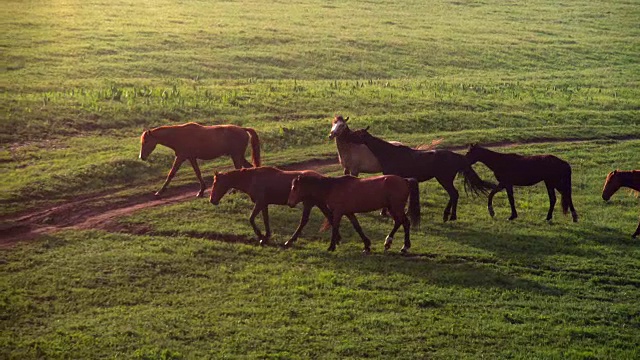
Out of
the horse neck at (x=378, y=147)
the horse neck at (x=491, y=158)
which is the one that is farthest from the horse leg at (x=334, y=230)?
the horse neck at (x=491, y=158)

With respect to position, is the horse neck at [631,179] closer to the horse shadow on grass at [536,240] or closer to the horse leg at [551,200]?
the horse shadow on grass at [536,240]

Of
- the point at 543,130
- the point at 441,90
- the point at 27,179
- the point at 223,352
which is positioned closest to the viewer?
the point at 223,352

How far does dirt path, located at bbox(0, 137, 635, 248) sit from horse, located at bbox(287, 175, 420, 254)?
4227mm

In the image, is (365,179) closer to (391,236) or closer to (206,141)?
(391,236)

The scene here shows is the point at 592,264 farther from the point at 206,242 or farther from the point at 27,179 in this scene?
the point at 27,179

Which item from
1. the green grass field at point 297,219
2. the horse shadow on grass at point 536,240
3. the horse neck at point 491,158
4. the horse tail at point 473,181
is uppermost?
the horse neck at point 491,158

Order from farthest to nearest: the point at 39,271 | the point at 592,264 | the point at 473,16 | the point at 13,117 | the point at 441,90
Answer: the point at 473,16, the point at 441,90, the point at 13,117, the point at 592,264, the point at 39,271

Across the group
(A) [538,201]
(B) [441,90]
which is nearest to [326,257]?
(A) [538,201]

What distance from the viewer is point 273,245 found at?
700 inches

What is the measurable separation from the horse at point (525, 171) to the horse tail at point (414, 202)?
8.48ft

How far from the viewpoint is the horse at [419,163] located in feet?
64.8

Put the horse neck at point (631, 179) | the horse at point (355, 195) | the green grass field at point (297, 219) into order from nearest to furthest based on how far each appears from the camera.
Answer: the green grass field at point (297, 219), the horse at point (355, 195), the horse neck at point (631, 179)

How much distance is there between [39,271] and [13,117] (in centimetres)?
1151

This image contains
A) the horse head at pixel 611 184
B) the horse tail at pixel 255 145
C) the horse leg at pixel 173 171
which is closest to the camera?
the horse head at pixel 611 184
